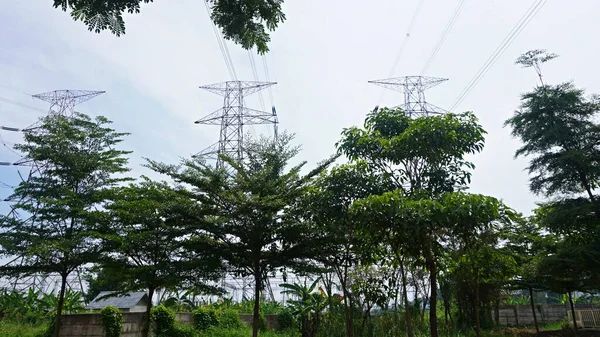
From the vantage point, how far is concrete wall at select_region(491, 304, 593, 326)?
21375mm

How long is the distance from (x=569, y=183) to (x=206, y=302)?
1872cm

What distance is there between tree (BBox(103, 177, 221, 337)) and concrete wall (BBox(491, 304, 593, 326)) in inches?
690

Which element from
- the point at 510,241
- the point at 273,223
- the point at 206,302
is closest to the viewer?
the point at 273,223

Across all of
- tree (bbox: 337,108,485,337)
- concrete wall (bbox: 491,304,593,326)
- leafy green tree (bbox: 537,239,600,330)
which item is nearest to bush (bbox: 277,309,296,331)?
leafy green tree (bbox: 537,239,600,330)

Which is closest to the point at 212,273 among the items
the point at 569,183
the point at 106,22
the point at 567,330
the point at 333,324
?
the point at 333,324

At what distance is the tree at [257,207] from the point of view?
9422 mm

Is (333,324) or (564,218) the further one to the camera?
(333,324)

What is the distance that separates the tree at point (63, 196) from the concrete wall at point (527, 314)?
66.0 ft

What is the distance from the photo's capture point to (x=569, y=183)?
11.7 metres

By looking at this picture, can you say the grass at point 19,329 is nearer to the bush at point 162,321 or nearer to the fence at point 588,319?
the bush at point 162,321

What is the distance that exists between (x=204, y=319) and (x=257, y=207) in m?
9.24

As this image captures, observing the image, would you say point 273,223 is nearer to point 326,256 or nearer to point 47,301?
point 326,256

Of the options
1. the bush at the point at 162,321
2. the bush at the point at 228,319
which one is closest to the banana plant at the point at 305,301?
the bush at the point at 228,319

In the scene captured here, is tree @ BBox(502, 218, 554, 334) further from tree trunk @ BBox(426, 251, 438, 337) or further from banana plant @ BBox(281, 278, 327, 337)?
tree trunk @ BBox(426, 251, 438, 337)
